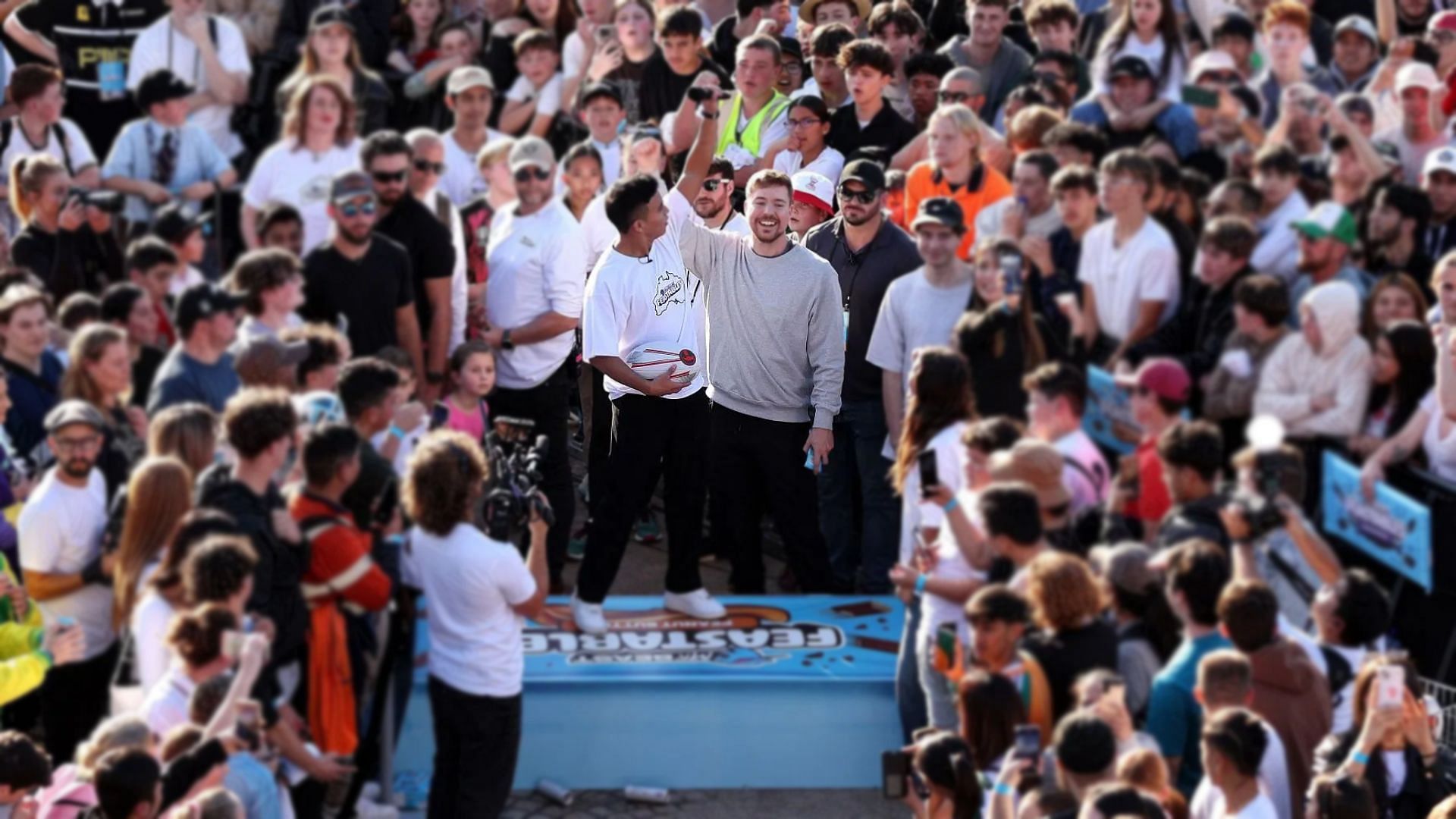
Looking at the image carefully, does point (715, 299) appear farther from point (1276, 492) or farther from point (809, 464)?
point (1276, 492)

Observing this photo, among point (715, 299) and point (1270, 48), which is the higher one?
point (1270, 48)

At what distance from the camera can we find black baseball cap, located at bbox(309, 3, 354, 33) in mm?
5688

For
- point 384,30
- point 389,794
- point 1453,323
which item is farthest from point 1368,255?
point 384,30

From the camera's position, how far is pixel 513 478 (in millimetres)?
4258

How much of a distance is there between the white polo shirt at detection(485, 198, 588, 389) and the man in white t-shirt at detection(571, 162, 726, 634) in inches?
15.6

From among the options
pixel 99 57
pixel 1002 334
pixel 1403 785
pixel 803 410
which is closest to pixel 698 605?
pixel 803 410

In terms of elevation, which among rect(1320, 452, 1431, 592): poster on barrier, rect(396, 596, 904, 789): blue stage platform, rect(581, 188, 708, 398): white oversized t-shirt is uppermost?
rect(581, 188, 708, 398): white oversized t-shirt

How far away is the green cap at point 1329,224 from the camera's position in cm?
389

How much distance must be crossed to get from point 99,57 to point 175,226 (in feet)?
3.99

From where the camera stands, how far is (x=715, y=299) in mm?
4645

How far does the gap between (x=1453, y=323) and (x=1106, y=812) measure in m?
1.43

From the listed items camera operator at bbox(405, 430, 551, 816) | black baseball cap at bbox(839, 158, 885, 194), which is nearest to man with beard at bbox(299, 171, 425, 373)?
camera operator at bbox(405, 430, 551, 816)

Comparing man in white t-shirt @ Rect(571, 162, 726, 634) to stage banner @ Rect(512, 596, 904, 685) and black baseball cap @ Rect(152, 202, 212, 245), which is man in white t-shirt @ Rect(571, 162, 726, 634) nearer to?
stage banner @ Rect(512, 596, 904, 685)

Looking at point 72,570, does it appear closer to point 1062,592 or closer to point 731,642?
point 731,642
